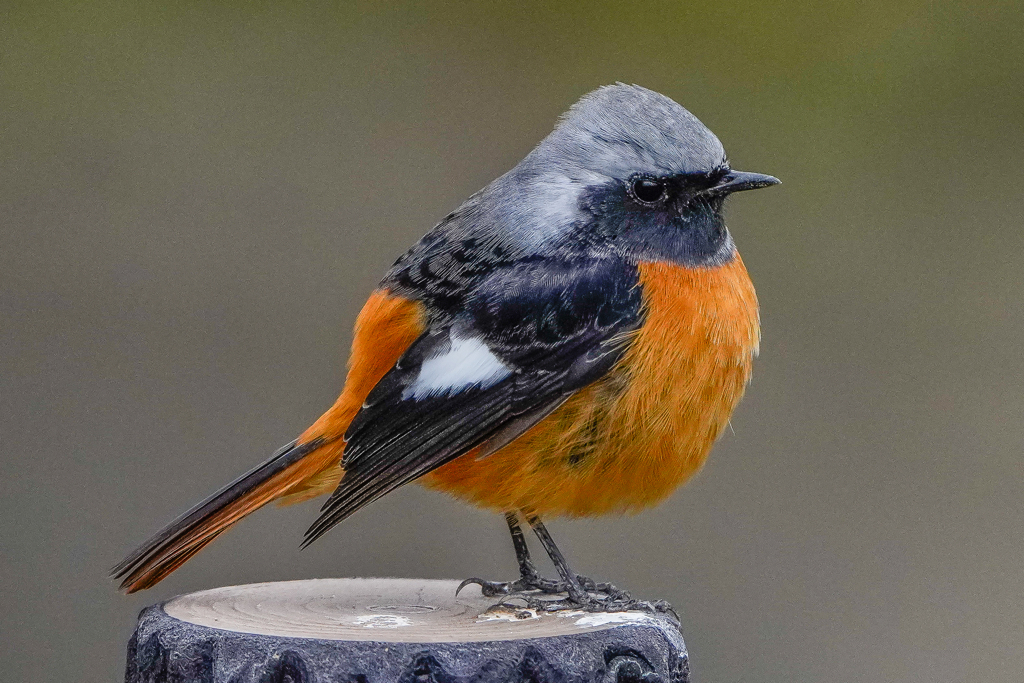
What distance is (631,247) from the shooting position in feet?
10.2

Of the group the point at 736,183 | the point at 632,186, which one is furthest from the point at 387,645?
the point at 736,183

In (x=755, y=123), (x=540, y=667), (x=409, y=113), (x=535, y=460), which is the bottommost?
(x=540, y=667)

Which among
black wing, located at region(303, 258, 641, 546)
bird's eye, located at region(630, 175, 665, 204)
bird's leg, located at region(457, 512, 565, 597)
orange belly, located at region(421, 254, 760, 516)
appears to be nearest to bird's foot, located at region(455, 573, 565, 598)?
bird's leg, located at region(457, 512, 565, 597)

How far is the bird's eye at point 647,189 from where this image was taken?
3111 mm

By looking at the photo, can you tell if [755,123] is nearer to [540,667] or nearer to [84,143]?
[84,143]

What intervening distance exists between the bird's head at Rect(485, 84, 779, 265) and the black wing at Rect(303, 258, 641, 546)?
4.9 inches

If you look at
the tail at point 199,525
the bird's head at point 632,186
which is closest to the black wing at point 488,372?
the bird's head at point 632,186

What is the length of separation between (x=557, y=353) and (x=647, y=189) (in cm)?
48

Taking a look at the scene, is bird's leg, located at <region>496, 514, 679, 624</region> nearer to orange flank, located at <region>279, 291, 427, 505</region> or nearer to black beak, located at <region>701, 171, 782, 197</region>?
orange flank, located at <region>279, 291, 427, 505</region>

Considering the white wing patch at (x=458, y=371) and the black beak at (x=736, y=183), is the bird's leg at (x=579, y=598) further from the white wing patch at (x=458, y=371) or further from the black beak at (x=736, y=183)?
the black beak at (x=736, y=183)

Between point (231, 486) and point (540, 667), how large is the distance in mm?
969

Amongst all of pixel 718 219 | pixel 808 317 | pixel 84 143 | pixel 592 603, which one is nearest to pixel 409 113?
pixel 84 143

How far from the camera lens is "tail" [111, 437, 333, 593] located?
304cm

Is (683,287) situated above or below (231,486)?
above
